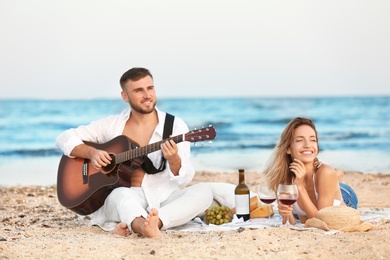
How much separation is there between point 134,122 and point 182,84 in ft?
49.4

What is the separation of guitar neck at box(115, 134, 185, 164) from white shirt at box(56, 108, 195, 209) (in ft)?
0.87

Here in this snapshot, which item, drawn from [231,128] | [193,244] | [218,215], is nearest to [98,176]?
[218,215]

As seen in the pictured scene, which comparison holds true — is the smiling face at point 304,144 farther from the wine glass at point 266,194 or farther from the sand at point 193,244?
the sand at point 193,244

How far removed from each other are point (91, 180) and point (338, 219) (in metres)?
1.86

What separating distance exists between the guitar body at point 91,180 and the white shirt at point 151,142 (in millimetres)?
118

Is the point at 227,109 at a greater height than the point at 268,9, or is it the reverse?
the point at 268,9

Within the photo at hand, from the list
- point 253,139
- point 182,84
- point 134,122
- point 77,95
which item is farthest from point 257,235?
point 77,95

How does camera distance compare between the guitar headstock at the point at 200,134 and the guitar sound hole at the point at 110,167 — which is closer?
the guitar headstock at the point at 200,134

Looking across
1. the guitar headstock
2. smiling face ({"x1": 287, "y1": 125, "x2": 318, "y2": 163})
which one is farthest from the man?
smiling face ({"x1": 287, "y1": 125, "x2": 318, "y2": 163})

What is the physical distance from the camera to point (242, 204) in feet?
17.4

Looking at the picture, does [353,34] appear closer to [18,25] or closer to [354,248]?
[18,25]

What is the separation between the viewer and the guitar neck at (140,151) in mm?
4938

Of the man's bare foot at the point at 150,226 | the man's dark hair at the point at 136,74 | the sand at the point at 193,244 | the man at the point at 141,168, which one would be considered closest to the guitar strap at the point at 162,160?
the man at the point at 141,168

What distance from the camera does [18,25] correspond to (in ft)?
69.2
